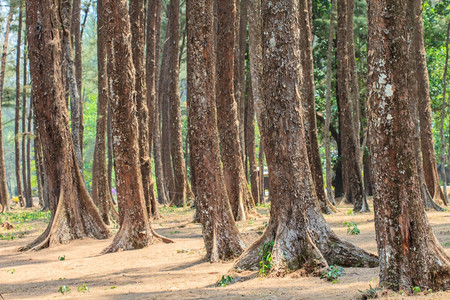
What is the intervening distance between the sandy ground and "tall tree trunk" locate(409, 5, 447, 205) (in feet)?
14.7

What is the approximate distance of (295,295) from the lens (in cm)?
628

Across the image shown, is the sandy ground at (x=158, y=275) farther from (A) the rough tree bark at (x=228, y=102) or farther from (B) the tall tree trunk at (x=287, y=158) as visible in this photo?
(A) the rough tree bark at (x=228, y=102)

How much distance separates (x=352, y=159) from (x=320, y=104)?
33.4 feet

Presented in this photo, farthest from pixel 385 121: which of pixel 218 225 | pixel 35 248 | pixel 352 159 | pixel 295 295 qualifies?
pixel 352 159

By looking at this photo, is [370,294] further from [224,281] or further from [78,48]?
[78,48]

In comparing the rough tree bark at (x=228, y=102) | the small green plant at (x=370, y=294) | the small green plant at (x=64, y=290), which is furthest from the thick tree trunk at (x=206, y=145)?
the rough tree bark at (x=228, y=102)

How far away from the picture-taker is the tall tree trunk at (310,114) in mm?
17094

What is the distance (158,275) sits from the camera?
349 inches

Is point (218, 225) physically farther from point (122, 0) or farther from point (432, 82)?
point (432, 82)

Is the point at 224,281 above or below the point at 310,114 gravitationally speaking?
below

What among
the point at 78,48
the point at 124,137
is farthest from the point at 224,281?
the point at 78,48

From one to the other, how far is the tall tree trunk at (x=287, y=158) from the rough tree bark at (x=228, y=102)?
6361mm

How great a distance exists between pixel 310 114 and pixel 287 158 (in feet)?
32.4

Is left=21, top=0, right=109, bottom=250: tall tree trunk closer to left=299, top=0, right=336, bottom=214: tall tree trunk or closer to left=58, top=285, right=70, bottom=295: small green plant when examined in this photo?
left=58, top=285, right=70, bottom=295: small green plant
